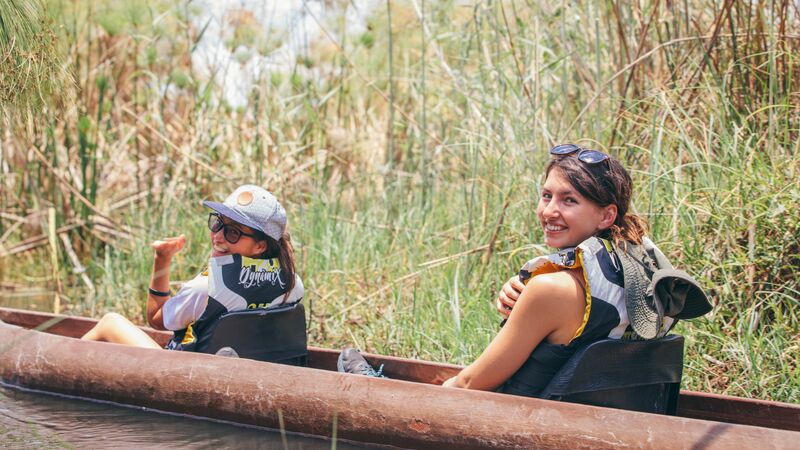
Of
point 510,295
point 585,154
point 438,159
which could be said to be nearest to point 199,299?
point 510,295

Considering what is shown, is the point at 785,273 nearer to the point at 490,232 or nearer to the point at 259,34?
the point at 490,232

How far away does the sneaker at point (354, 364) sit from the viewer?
4.09 meters

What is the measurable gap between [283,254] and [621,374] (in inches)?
64.5

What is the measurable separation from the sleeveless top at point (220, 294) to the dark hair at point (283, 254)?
0.07 feet

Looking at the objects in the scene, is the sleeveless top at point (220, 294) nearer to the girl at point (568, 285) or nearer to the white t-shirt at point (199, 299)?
the white t-shirt at point (199, 299)

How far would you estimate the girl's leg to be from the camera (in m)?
4.43

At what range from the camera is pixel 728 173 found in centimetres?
471

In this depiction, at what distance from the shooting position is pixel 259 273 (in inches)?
161

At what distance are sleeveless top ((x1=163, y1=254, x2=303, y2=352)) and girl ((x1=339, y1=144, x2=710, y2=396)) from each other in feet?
3.57

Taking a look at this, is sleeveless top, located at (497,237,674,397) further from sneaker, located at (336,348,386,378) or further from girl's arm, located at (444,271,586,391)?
sneaker, located at (336,348,386,378)

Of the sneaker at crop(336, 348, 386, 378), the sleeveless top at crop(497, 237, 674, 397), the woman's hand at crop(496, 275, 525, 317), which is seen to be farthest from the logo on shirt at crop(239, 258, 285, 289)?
the sleeveless top at crop(497, 237, 674, 397)

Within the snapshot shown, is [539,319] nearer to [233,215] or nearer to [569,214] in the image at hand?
[569,214]

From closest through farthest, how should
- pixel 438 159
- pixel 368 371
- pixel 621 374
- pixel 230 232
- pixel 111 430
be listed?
pixel 621 374 → pixel 111 430 → pixel 368 371 → pixel 230 232 → pixel 438 159

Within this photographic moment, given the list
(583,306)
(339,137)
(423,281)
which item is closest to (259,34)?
(339,137)
